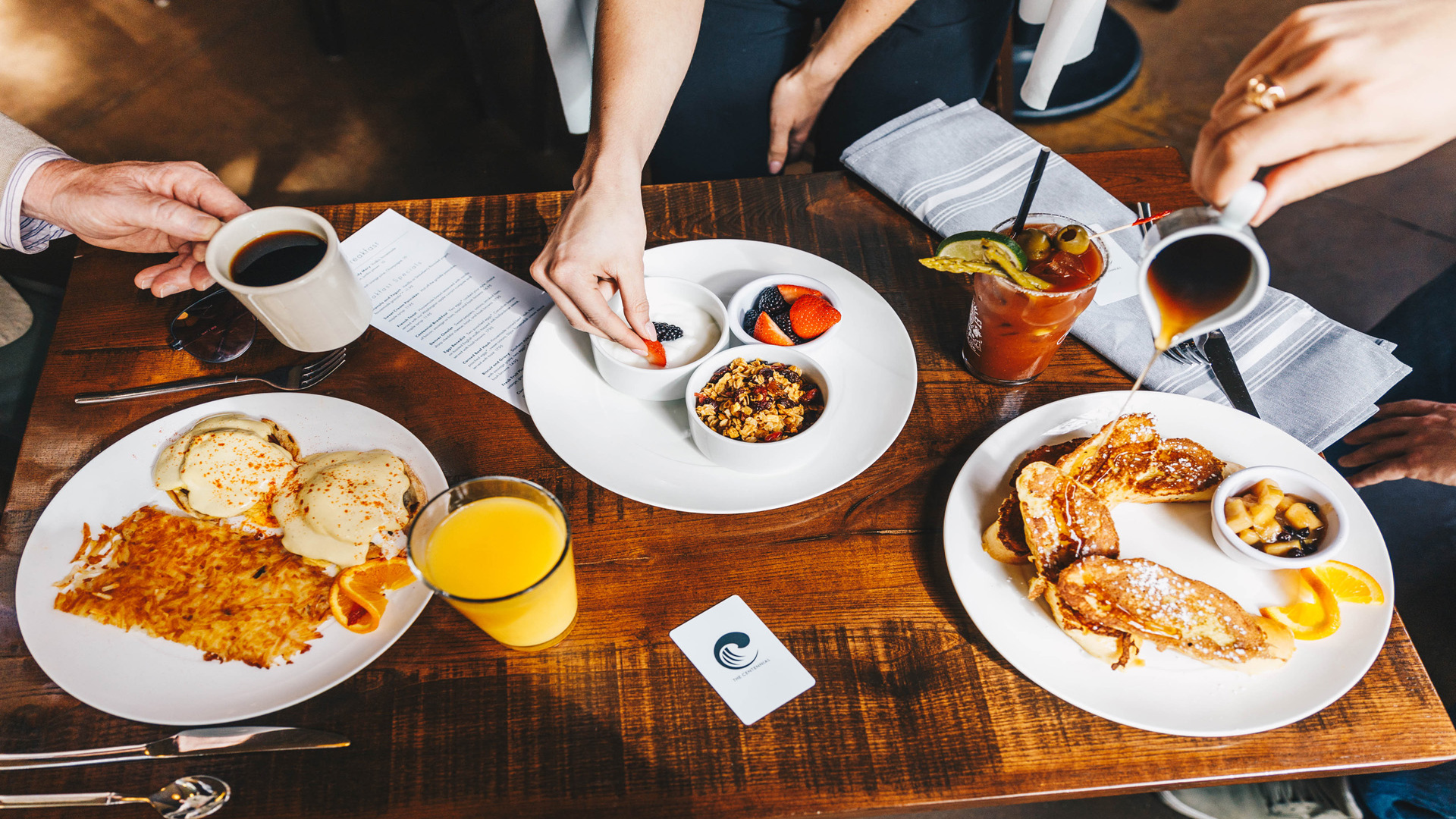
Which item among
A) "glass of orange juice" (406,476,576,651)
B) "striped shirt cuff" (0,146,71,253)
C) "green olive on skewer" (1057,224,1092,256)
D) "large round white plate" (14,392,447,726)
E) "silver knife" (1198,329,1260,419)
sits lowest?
"large round white plate" (14,392,447,726)

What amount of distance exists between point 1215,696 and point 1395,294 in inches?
110

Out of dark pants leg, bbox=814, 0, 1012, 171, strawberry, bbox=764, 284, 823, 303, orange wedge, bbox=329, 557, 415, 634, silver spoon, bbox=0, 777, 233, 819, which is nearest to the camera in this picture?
silver spoon, bbox=0, 777, 233, 819

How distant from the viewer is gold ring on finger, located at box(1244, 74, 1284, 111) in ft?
3.03

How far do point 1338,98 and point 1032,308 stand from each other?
0.42 meters

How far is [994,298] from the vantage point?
1.21 m

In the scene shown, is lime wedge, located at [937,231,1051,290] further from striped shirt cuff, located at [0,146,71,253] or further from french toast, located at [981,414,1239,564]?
striped shirt cuff, located at [0,146,71,253]

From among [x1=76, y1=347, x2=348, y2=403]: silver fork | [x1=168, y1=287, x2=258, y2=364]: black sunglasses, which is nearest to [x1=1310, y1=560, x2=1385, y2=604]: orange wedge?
[x1=76, y1=347, x2=348, y2=403]: silver fork

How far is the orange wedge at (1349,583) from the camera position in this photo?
1069mm

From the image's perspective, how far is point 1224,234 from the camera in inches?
33.8

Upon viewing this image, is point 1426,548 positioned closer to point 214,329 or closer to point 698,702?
point 698,702

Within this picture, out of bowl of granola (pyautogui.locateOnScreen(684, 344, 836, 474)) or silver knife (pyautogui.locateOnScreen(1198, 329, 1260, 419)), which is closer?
bowl of granola (pyautogui.locateOnScreen(684, 344, 836, 474))

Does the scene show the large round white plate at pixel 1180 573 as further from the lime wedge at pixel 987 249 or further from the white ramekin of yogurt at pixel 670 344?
the white ramekin of yogurt at pixel 670 344

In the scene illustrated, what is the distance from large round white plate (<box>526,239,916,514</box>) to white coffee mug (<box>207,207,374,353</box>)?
0.31m

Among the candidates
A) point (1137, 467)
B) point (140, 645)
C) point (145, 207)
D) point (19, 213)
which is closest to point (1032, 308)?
point (1137, 467)
